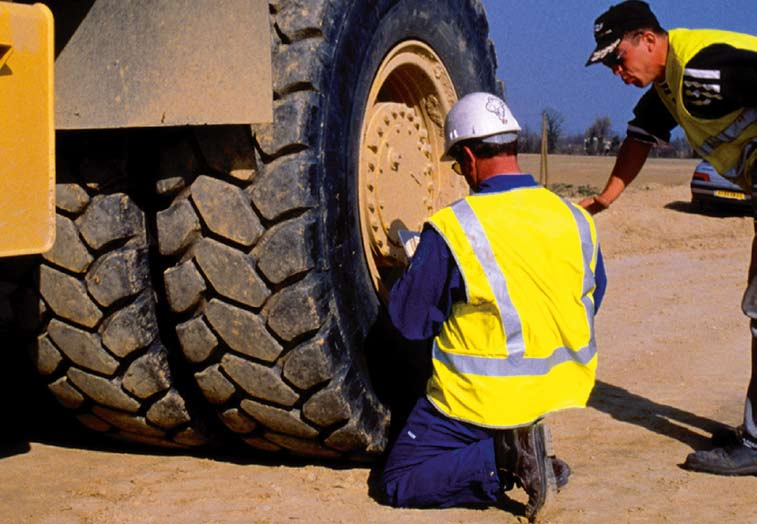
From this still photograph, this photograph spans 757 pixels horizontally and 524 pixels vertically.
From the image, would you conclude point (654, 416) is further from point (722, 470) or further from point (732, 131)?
point (732, 131)

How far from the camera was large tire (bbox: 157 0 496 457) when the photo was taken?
3402 millimetres

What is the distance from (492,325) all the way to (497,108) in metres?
0.75

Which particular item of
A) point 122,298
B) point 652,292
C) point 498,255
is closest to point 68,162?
point 122,298

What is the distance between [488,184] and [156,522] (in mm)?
1538

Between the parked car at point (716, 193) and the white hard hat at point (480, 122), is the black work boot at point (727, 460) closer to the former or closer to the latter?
the white hard hat at point (480, 122)

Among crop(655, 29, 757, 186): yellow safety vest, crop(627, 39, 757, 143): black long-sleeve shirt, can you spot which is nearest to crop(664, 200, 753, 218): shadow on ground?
crop(655, 29, 757, 186): yellow safety vest

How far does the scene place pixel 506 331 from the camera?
3723 mm

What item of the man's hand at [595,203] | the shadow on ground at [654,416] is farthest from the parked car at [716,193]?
the man's hand at [595,203]

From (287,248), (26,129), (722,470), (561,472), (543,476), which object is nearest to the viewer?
(26,129)

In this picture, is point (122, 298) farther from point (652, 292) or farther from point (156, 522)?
point (652, 292)

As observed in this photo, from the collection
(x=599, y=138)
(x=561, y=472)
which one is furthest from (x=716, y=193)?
(x=599, y=138)

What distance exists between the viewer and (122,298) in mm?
3525

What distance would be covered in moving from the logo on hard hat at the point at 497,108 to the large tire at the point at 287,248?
0.43m

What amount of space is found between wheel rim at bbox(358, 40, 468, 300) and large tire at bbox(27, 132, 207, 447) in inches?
31.6
